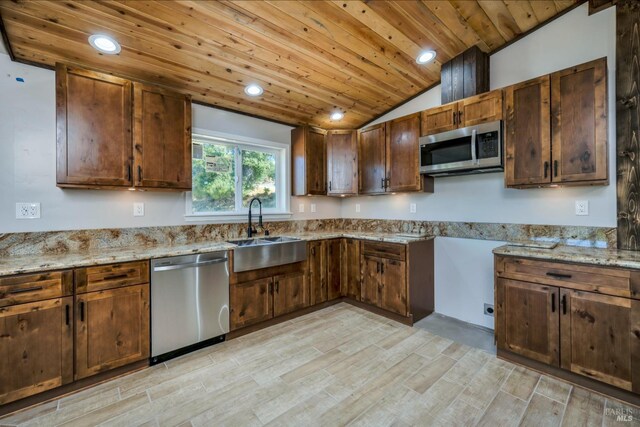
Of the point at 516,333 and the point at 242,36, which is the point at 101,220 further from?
the point at 516,333

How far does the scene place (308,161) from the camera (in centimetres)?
376

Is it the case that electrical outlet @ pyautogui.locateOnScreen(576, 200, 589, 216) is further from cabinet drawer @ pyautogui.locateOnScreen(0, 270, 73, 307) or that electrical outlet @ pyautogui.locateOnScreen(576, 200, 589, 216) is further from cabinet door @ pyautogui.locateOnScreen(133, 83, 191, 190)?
cabinet drawer @ pyautogui.locateOnScreen(0, 270, 73, 307)

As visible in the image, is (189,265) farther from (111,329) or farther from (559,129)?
(559,129)

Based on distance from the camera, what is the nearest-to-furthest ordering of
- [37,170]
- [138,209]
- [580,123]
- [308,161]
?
[580,123], [37,170], [138,209], [308,161]

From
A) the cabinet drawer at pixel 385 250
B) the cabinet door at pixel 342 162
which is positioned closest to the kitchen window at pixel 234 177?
the cabinet door at pixel 342 162

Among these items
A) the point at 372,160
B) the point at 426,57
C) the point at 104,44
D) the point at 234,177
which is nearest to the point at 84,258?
the point at 104,44

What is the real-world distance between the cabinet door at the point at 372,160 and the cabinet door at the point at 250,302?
171cm

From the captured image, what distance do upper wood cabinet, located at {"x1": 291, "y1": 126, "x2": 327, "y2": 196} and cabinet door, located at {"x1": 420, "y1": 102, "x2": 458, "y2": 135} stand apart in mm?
1390

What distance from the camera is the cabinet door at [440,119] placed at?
9.23ft

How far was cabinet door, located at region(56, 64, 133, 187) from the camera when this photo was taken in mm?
2125

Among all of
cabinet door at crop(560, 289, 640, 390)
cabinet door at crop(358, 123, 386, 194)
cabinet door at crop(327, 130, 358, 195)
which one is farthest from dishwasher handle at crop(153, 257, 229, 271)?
cabinet door at crop(560, 289, 640, 390)

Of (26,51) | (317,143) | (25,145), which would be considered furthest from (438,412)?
(26,51)

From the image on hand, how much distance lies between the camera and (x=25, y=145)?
7.23ft

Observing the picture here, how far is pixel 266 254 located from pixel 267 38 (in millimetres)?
1948
